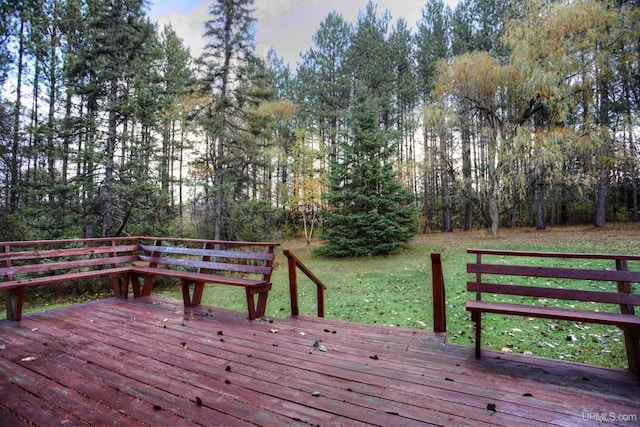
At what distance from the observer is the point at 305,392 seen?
2.33m

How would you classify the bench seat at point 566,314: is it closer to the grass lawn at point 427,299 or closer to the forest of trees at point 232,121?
the grass lawn at point 427,299

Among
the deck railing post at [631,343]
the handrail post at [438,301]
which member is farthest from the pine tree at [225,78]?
the deck railing post at [631,343]

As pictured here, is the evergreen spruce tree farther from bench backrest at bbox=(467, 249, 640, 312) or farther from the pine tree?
bench backrest at bbox=(467, 249, 640, 312)

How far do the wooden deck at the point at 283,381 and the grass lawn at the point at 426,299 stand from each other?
1498mm

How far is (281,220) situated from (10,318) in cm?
1876

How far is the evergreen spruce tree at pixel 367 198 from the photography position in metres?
13.6

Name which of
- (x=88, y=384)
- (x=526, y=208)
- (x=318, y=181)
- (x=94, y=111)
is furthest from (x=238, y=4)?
(x=526, y=208)

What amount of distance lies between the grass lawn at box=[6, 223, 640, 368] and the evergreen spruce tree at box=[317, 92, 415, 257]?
79 centimetres

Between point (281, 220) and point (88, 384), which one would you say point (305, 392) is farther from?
point (281, 220)

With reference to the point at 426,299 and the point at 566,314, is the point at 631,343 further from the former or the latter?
the point at 426,299

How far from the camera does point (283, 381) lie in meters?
2.49

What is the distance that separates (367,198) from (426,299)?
7058 millimetres

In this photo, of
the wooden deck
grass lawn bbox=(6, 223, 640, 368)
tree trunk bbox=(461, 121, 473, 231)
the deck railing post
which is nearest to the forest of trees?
tree trunk bbox=(461, 121, 473, 231)

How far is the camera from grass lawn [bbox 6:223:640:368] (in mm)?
4117
